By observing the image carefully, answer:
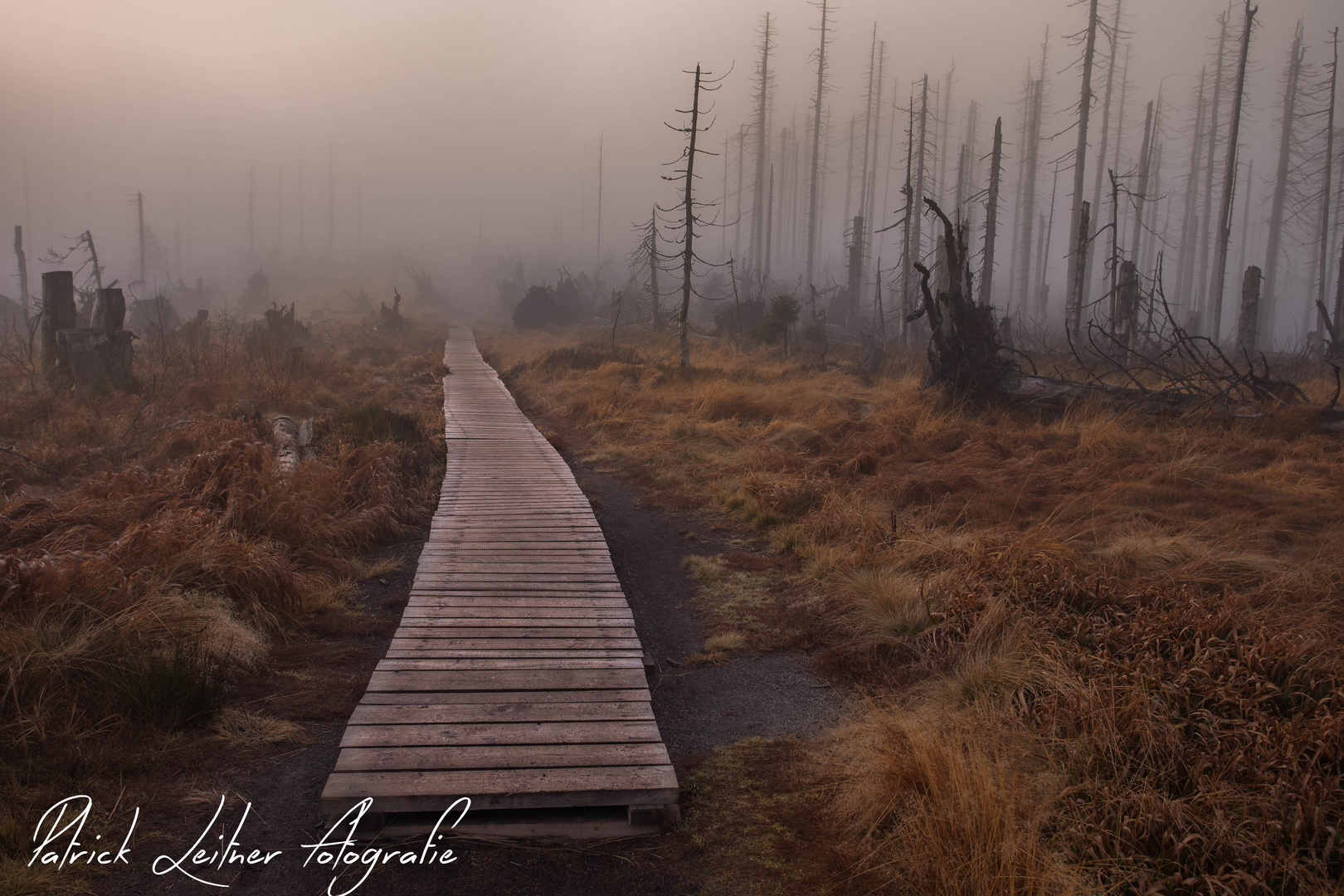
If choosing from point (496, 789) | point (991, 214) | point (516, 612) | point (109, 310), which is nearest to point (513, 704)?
point (496, 789)

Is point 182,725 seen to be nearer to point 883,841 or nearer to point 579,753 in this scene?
point 579,753

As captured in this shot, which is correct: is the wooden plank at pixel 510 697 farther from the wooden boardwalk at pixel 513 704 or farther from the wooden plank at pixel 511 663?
the wooden plank at pixel 511 663

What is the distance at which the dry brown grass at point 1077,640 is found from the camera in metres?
2.36

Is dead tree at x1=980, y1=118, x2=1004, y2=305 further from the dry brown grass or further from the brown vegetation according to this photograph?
the brown vegetation

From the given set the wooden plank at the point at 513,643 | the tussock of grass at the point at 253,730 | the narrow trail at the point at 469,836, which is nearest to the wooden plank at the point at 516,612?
the narrow trail at the point at 469,836

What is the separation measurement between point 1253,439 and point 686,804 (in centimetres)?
847

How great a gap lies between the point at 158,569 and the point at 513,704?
8.82 feet

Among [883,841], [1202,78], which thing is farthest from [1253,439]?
[1202,78]

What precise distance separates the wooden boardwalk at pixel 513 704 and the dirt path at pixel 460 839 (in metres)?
0.15

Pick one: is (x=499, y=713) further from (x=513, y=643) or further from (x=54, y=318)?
(x=54, y=318)

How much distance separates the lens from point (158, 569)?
14.7 ft

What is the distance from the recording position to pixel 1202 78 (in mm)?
42312

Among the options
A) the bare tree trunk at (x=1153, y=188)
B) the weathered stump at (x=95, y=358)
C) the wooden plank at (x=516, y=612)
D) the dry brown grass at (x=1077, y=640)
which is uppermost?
the bare tree trunk at (x=1153, y=188)

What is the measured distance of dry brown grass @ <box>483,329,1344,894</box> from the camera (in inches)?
92.8
